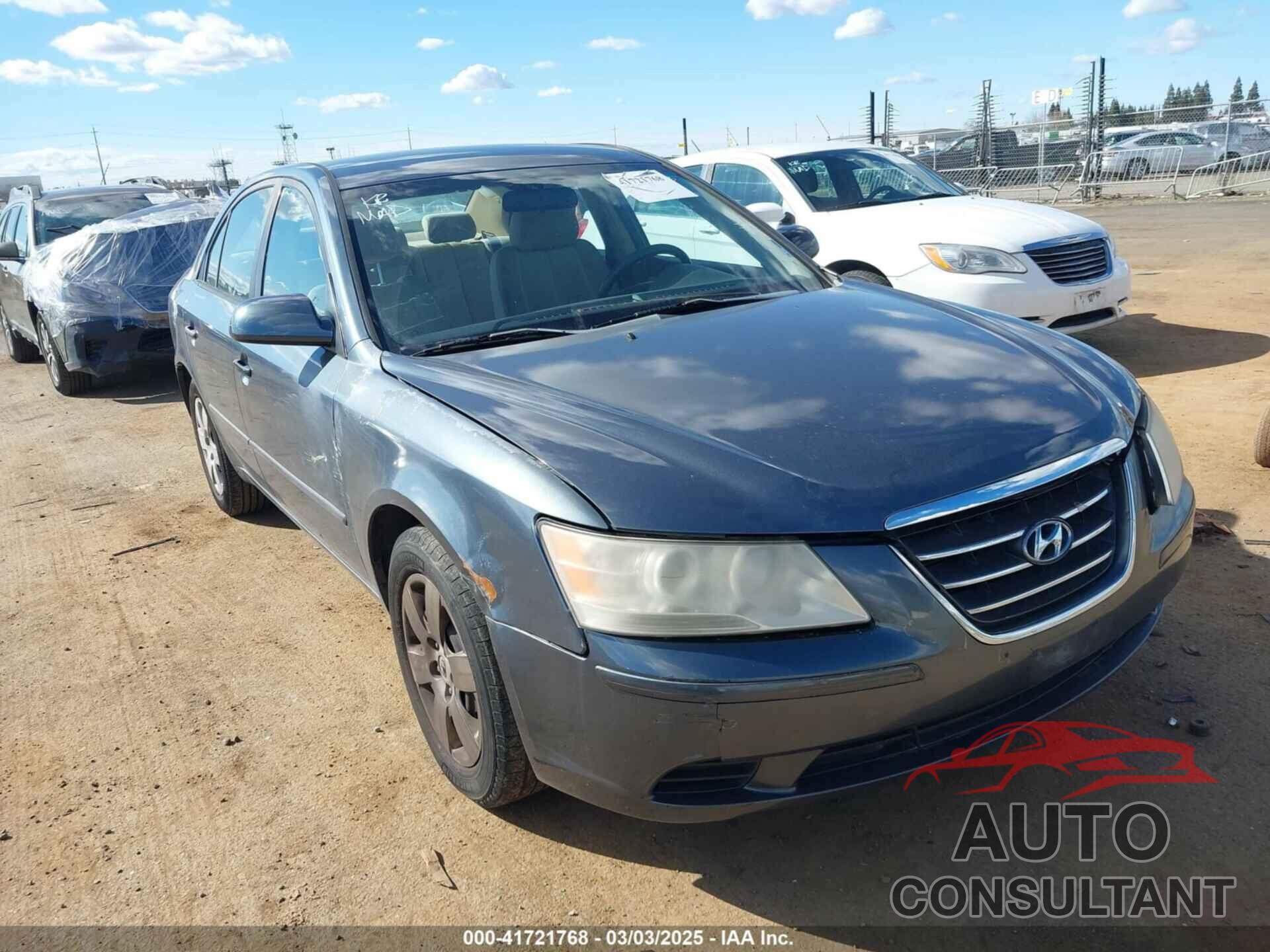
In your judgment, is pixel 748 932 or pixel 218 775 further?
pixel 218 775

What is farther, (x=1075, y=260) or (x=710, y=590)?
(x=1075, y=260)

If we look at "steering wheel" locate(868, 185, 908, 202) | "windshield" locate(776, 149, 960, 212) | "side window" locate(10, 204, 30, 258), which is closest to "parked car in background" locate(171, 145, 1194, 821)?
"windshield" locate(776, 149, 960, 212)

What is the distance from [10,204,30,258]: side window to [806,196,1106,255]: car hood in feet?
25.9

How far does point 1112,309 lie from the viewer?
6.89m

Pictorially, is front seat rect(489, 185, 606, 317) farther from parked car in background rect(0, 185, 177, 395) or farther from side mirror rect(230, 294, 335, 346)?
parked car in background rect(0, 185, 177, 395)

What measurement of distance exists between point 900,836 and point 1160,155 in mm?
22518

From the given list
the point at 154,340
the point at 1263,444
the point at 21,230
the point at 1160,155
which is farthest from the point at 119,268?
the point at 1160,155

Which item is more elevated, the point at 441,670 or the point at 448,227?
the point at 448,227

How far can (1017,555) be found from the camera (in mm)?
2117

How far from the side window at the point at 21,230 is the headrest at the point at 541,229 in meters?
8.57

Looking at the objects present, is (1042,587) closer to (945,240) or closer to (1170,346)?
(945,240)

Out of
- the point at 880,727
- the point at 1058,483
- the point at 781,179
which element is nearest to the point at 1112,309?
the point at 781,179

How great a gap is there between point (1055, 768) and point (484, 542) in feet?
5.34

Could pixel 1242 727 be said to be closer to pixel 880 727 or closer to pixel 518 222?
pixel 880 727
